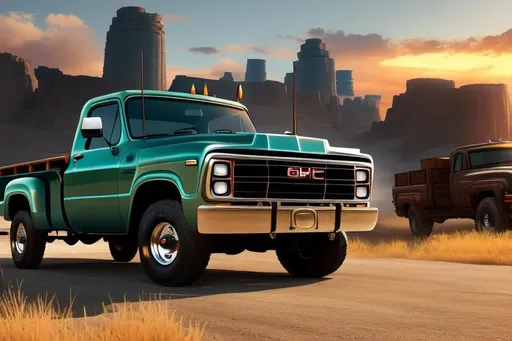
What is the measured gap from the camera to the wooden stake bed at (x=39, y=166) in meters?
11.0

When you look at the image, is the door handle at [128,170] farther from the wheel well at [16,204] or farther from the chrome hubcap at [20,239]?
the wheel well at [16,204]

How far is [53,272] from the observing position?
37.5 feet

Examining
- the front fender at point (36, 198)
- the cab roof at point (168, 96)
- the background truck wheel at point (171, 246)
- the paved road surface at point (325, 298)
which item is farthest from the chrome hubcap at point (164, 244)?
the front fender at point (36, 198)

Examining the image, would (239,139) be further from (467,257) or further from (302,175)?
(467,257)

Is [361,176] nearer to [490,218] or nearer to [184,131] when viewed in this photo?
[184,131]

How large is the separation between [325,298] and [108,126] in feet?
12.9

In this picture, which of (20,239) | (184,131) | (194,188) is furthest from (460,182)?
(194,188)

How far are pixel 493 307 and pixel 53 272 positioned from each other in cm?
645

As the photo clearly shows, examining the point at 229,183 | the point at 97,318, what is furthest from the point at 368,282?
the point at 97,318

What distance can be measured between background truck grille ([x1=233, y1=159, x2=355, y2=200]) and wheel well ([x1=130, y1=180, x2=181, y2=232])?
88 centimetres

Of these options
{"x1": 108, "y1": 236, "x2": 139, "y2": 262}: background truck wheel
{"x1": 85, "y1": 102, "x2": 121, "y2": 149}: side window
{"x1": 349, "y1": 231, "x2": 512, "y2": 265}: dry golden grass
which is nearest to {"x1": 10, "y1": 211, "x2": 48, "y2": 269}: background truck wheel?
{"x1": 108, "y1": 236, "x2": 139, "y2": 262}: background truck wheel

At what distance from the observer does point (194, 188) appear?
8.36 meters

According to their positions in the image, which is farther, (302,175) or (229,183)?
(302,175)

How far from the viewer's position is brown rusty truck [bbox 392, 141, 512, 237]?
17.7m
